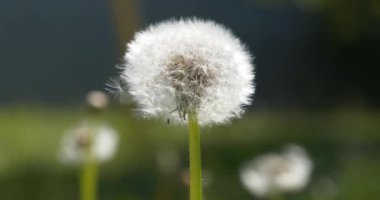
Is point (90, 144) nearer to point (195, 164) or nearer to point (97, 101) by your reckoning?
point (97, 101)

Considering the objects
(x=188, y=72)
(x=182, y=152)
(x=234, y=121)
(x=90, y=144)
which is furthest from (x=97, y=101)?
(x=234, y=121)

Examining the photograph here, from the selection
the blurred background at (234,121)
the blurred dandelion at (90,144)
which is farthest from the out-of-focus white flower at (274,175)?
the blurred background at (234,121)

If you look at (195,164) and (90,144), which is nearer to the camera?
(195,164)

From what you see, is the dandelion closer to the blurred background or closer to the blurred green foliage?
the blurred green foliage

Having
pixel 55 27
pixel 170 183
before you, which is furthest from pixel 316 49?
pixel 170 183

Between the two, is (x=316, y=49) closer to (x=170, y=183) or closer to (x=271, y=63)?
(x=271, y=63)

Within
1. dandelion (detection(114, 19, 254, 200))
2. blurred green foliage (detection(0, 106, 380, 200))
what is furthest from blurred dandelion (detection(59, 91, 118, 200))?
blurred green foliage (detection(0, 106, 380, 200))

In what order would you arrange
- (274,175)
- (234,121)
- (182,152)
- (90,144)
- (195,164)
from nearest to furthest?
(195,164)
(90,144)
(274,175)
(182,152)
(234,121)
